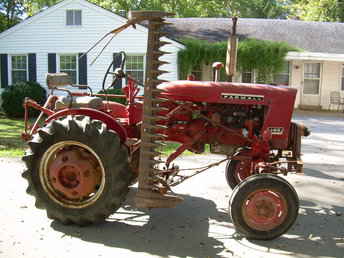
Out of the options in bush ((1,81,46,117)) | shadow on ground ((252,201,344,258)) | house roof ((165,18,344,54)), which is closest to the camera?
shadow on ground ((252,201,344,258))

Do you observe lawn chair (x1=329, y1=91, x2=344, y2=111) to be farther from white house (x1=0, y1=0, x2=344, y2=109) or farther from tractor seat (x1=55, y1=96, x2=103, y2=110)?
tractor seat (x1=55, y1=96, x2=103, y2=110)

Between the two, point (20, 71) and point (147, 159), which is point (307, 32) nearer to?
point (20, 71)

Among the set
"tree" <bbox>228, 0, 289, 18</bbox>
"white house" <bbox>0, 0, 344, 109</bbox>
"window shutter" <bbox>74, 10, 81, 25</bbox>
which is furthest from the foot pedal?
"tree" <bbox>228, 0, 289, 18</bbox>

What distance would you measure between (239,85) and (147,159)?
4.54ft

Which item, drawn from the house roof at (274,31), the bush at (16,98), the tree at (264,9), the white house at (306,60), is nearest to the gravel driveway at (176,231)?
the bush at (16,98)

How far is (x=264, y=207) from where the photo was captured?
4.29 meters

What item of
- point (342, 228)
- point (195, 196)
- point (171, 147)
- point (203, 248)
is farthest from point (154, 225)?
point (171, 147)

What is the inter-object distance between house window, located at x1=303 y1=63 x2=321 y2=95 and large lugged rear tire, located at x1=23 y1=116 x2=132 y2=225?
55.1ft

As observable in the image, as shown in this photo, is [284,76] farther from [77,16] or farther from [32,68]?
[32,68]

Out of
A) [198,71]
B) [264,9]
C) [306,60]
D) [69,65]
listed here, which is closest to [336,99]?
[306,60]

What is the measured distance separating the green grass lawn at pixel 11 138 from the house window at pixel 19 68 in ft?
10.1

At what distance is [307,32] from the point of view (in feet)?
68.0

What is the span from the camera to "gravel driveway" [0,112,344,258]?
13.2ft

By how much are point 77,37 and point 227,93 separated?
13716 millimetres
